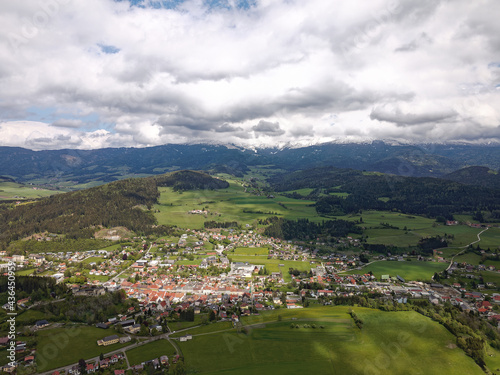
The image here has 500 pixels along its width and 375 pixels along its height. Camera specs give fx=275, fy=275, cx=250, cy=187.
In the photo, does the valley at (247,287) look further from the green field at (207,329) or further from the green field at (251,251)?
the green field at (251,251)

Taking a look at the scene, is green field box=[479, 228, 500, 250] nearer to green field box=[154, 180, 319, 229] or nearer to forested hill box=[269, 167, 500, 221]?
forested hill box=[269, 167, 500, 221]

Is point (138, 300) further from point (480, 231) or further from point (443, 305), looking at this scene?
point (480, 231)

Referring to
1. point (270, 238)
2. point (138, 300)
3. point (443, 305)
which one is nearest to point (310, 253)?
point (270, 238)

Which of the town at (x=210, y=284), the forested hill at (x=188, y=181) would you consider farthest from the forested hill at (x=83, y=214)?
the forested hill at (x=188, y=181)

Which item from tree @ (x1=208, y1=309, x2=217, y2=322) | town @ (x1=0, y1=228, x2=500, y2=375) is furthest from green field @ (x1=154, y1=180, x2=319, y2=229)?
tree @ (x1=208, y1=309, x2=217, y2=322)

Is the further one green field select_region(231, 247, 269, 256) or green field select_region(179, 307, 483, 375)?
green field select_region(231, 247, 269, 256)

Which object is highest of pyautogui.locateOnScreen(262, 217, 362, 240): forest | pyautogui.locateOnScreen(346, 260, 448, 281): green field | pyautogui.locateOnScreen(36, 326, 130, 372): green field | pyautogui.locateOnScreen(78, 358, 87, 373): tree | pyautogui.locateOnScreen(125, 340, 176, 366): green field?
pyautogui.locateOnScreen(78, 358, 87, 373): tree

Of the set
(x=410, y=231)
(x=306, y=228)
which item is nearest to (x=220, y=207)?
(x=306, y=228)
